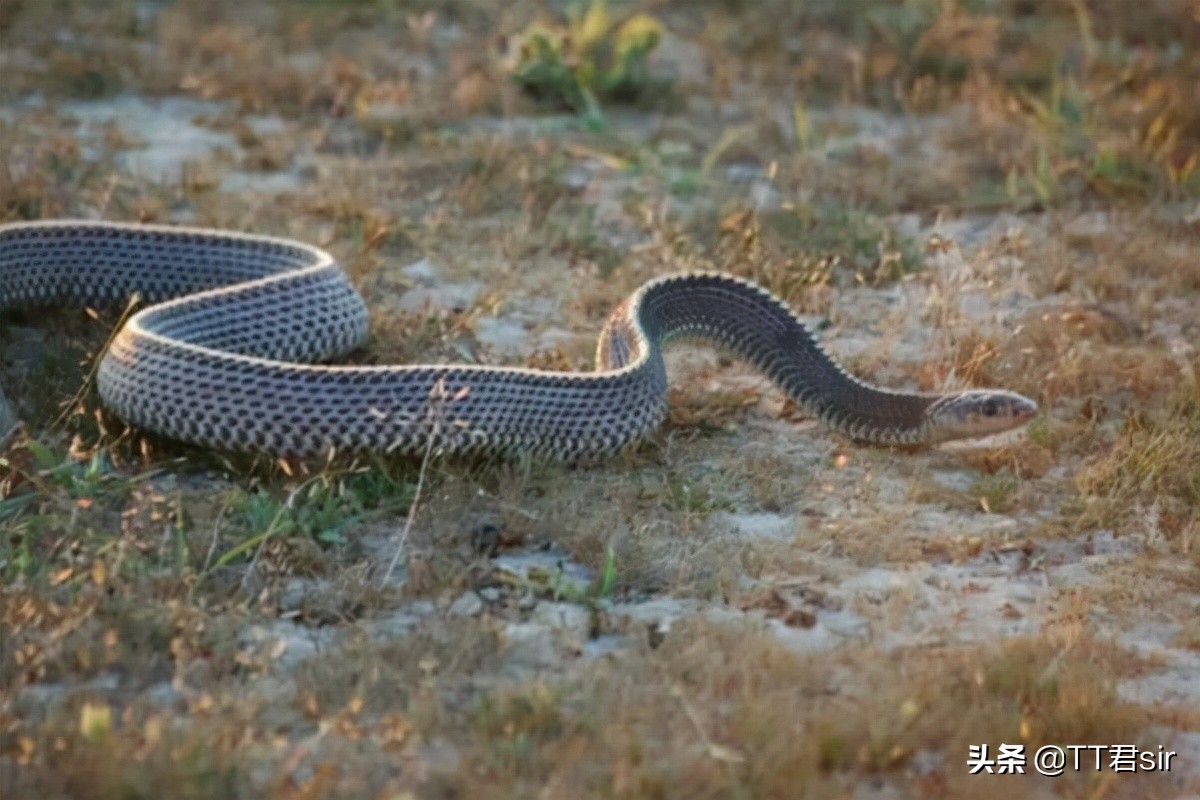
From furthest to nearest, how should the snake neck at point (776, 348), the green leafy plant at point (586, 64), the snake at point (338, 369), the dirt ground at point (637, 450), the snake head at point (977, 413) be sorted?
the green leafy plant at point (586, 64), the snake neck at point (776, 348), the snake head at point (977, 413), the snake at point (338, 369), the dirt ground at point (637, 450)

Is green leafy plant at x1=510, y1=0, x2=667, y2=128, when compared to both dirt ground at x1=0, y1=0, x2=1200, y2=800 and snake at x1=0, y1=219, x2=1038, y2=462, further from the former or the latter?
snake at x1=0, y1=219, x2=1038, y2=462

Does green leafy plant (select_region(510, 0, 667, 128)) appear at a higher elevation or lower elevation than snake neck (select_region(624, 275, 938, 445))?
higher

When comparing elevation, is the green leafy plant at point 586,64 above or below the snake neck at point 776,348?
above

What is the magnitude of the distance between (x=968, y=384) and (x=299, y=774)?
4834mm

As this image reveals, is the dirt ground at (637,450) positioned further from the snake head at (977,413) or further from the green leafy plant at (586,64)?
the snake head at (977,413)

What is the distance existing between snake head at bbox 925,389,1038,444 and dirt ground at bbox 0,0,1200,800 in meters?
0.24

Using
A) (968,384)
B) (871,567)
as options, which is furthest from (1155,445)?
(871,567)

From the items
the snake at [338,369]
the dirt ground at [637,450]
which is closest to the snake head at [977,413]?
the snake at [338,369]

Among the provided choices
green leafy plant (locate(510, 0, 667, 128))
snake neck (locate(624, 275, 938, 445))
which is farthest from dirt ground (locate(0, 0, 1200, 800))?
snake neck (locate(624, 275, 938, 445))

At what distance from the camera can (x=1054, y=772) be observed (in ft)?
17.8

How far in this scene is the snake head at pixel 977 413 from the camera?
7.84 meters

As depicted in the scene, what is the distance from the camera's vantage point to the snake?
295 inches

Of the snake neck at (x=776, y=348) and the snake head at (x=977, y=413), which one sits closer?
the snake head at (x=977, y=413)

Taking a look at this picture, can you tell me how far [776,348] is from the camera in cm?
885
